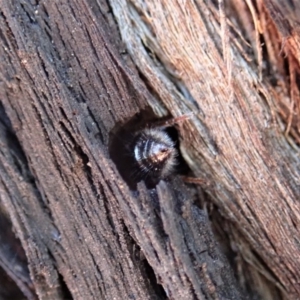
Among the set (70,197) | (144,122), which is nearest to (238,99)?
(144,122)

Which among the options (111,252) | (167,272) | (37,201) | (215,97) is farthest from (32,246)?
(215,97)

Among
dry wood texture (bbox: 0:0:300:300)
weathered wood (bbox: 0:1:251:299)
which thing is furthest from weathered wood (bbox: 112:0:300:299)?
weathered wood (bbox: 0:1:251:299)

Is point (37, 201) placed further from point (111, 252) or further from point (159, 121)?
point (159, 121)

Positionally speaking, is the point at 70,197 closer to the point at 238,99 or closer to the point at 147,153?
the point at 147,153

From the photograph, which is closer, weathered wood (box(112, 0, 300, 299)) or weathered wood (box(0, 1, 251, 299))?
weathered wood (box(0, 1, 251, 299))

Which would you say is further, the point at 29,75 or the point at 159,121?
the point at 159,121

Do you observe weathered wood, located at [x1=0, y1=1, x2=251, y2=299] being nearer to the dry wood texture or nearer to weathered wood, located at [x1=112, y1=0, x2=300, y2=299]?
the dry wood texture

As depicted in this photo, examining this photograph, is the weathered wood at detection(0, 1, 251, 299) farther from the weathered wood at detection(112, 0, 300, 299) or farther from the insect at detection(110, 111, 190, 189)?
the weathered wood at detection(112, 0, 300, 299)

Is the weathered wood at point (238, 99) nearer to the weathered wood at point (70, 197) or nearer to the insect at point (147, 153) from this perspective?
the insect at point (147, 153)

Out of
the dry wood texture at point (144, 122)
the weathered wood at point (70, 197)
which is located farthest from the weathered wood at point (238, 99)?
the weathered wood at point (70, 197)
